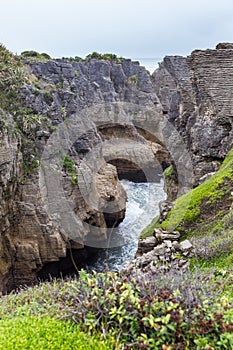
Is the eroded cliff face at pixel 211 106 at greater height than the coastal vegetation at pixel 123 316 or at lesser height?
greater

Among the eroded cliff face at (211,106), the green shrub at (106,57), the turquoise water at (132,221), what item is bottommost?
the turquoise water at (132,221)

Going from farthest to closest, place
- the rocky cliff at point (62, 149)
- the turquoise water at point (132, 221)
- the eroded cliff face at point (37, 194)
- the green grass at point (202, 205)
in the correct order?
the turquoise water at point (132, 221) → the eroded cliff face at point (37, 194) → the rocky cliff at point (62, 149) → the green grass at point (202, 205)

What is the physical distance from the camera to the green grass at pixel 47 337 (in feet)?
13.1

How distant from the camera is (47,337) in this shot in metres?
4.16

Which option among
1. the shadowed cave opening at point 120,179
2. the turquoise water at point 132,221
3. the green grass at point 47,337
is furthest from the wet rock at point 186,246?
the shadowed cave opening at point 120,179

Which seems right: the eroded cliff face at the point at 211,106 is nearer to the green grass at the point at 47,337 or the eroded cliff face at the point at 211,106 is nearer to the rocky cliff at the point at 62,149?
the rocky cliff at the point at 62,149

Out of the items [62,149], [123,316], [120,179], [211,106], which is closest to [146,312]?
[123,316]

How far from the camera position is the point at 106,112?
41.1m

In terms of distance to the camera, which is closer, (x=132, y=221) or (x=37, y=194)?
(x=37, y=194)

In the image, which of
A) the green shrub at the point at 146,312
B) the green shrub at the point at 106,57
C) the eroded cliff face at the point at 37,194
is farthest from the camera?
the green shrub at the point at 106,57

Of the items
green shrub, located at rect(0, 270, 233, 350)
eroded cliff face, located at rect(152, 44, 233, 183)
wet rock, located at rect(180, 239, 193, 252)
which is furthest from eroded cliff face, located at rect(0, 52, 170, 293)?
green shrub, located at rect(0, 270, 233, 350)

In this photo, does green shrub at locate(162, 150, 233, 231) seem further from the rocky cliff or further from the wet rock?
the rocky cliff

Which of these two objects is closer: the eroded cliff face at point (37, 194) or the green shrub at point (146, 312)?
the green shrub at point (146, 312)

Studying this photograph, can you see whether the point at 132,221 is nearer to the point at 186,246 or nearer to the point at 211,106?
the point at 211,106
